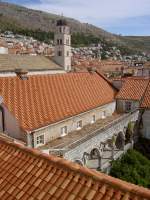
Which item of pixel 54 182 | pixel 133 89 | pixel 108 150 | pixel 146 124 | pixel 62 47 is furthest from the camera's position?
pixel 62 47

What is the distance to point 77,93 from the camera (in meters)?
31.2

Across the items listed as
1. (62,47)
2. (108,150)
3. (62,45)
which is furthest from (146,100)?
(62,45)

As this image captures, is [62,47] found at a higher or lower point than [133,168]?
higher

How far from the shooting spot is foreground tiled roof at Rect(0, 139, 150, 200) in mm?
6652

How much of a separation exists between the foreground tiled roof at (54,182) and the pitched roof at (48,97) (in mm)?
13507

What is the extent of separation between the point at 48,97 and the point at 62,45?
3793cm

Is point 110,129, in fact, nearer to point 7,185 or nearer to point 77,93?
point 77,93

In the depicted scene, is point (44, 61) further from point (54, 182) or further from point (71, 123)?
point (54, 182)

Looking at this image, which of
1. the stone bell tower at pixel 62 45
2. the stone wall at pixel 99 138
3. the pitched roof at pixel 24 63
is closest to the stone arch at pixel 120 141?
the stone wall at pixel 99 138

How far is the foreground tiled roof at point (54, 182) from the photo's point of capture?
665 centimetres

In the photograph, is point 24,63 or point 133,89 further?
point 24,63

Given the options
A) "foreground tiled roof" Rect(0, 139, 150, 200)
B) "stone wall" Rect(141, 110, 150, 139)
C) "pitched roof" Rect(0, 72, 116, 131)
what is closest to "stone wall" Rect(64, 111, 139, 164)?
"stone wall" Rect(141, 110, 150, 139)

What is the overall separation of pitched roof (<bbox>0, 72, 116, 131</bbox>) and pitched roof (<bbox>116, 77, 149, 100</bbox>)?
307 cm

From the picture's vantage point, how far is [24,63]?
4775 cm
